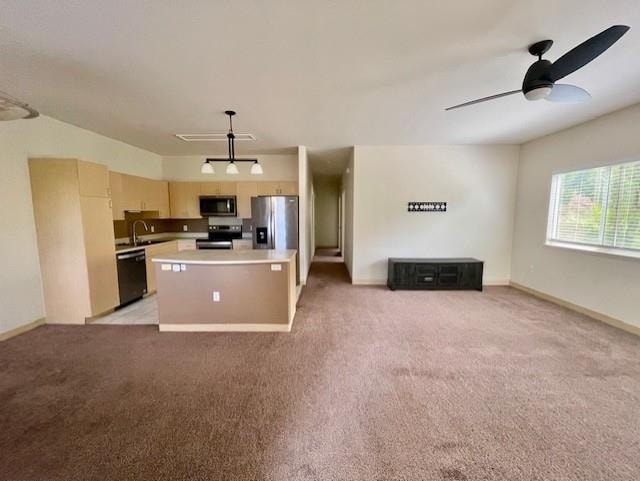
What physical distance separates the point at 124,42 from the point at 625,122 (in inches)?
212

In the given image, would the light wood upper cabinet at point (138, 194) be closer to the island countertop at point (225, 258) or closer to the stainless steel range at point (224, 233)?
the stainless steel range at point (224, 233)

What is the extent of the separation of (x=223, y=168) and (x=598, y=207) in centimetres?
650

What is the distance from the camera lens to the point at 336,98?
2.88 meters

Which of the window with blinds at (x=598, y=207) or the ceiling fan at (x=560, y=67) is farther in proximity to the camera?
the window with blinds at (x=598, y=207)

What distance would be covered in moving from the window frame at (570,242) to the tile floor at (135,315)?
612cm

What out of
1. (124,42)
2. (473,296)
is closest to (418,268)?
(473,296)

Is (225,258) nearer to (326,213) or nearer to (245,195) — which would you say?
(245,195)

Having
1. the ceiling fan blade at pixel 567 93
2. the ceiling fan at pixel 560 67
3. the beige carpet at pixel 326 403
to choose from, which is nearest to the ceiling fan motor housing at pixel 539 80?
the ceiling fan at pixel 560 67

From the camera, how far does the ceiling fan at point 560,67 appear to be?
153 centimetres

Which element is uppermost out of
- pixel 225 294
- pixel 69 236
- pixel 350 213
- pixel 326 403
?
pixel 350 213

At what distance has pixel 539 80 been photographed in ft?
6.34

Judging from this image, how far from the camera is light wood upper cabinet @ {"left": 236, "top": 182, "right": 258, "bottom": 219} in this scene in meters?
5.62

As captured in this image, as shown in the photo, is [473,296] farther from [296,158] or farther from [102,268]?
[102,268]

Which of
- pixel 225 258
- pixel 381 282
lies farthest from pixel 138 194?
pixel 381 282
